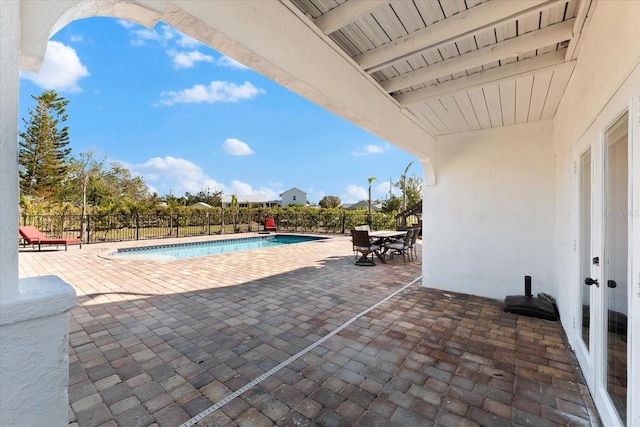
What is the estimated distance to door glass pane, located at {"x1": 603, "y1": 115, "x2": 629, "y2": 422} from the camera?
153cm

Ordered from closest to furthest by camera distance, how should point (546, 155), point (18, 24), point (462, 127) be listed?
point (18, 24), point (546, 155), point (462, 127)

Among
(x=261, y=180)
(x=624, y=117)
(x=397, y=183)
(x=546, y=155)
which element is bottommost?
(x=624, y=117)

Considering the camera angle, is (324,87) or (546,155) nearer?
(324,87)

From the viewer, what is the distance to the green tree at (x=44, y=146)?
17.0 m

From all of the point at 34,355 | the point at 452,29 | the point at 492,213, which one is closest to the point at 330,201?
the point at 492,213

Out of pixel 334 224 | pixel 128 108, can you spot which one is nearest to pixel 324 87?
pixel 334 224

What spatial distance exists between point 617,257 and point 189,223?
16.1 metres

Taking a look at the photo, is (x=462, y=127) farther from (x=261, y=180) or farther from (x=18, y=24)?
(x=261, y=180)

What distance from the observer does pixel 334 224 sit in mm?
15523

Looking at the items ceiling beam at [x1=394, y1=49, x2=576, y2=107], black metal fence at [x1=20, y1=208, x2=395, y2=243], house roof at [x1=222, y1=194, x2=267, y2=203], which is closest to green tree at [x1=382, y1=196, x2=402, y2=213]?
black metal fence at [x1=20, y1=208, x2=395, y2=243]

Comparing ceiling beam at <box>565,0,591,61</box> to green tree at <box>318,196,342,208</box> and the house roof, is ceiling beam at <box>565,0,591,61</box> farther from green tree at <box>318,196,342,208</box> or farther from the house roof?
the house roof

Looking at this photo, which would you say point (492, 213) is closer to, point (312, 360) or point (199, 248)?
point (312, 360)

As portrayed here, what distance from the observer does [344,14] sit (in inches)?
75.7

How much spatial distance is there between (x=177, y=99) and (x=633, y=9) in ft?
125
